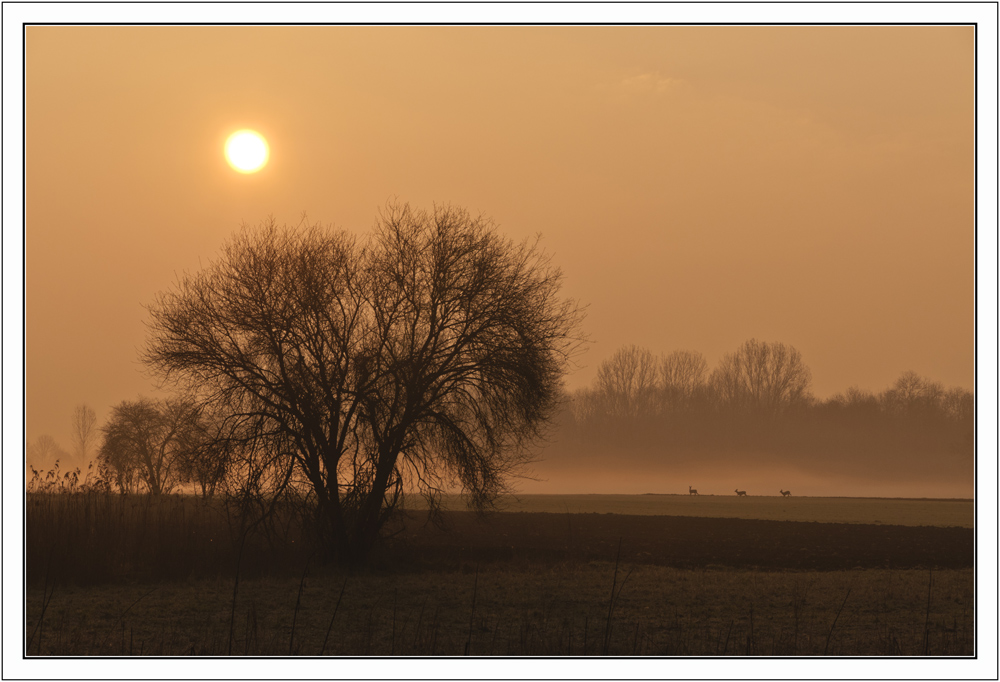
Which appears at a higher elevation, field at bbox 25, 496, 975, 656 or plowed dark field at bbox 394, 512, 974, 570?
field at bbox 25, 496, 975, 656

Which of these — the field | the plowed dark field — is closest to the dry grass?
the field

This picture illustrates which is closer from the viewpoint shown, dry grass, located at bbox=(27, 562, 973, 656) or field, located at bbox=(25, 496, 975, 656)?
dry grass, located at bbox=(27, 562, 973, 656)

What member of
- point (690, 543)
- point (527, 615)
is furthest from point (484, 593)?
point (690, 543)

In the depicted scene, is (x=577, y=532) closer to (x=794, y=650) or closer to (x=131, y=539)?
(x=131, y=539)

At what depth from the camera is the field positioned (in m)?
12.3

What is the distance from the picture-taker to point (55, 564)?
19219 mm

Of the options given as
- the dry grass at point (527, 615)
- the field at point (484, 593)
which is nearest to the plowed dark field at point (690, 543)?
the field at point (484, 593)

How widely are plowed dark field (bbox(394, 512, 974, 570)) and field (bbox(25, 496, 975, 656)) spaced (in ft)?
0.50

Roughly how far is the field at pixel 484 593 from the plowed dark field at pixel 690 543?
151 mm

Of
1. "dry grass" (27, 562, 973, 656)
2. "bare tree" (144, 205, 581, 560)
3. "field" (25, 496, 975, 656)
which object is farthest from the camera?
"bare tree" (144, 205, 581, 560)

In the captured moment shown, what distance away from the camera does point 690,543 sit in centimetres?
2788

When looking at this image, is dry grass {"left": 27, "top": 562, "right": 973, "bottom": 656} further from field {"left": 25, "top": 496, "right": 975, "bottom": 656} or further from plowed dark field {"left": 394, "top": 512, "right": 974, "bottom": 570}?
plowed dark field {"left": 394, "top": 512, "right": 974, "bottom": 570}

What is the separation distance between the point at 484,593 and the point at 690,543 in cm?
1264
